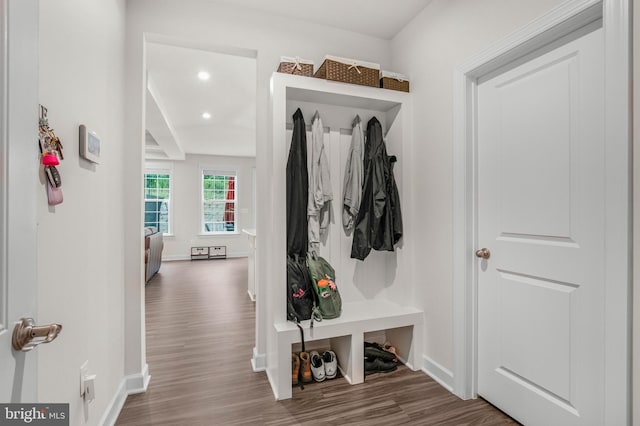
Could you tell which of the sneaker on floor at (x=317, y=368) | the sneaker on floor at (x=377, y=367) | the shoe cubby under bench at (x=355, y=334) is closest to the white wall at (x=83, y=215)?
the shoe cubby under bench at (x=355, y=334)

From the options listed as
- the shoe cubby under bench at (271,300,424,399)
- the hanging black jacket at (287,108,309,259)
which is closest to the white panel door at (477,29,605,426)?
the shoe cubby under bench at (271,300,424,399)

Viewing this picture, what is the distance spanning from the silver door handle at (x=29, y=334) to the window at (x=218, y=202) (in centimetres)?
747

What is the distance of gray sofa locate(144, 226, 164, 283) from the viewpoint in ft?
15.5

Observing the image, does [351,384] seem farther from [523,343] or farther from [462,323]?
[523,343]

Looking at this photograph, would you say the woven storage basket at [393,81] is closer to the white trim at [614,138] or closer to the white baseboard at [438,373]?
the white trim at [614,138]

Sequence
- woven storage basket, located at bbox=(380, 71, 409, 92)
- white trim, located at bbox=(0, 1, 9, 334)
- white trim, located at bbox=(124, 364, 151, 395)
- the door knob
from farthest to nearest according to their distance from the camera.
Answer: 1. woven storage basket, located at bbox=(380, 71, 409, 92)
2. white trim, located at bbox=(124, 364, 151, 395)
3. the door knob
4. white trim, located at bbox=(0, 1, 9, 334)

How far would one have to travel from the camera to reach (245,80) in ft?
11.1

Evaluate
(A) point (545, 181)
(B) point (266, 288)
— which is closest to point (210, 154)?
(B) point (266, 288)

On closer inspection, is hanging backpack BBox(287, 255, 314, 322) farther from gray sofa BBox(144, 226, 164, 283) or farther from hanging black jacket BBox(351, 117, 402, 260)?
gray sofa BBox(144, 226, 164, 283)

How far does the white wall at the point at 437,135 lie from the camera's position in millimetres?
1872

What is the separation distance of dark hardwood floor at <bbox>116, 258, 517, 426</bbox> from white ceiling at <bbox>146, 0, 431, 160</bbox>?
230cm

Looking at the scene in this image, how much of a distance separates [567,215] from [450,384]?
123 cm

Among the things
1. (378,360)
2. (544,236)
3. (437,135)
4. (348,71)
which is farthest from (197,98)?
(544,236)

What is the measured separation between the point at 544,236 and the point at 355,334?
1223 mm
